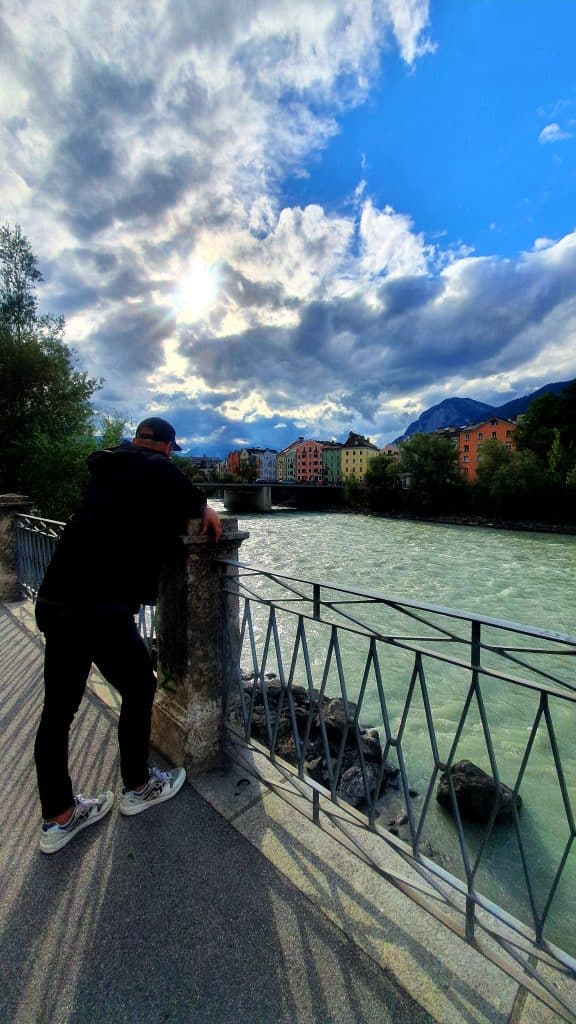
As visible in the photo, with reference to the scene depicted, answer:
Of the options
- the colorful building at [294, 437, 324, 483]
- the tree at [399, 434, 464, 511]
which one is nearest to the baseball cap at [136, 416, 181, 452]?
the tree at [399, 434, 464, 511]

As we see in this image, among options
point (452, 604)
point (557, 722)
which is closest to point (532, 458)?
point (452, 604)

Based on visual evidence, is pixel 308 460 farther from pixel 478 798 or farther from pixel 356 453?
pixel 478 798

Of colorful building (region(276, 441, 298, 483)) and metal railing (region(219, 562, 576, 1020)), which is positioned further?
colorful building (region(276, 441, 298, 483))

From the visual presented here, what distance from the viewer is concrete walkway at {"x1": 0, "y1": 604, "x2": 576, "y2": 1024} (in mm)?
1398

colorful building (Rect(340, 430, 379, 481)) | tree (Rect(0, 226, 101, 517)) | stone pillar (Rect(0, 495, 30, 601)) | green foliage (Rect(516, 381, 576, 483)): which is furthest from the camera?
colorful building (Rect(340, 430, 379, 481))

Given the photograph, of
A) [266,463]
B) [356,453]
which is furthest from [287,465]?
[356,453]

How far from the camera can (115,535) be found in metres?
1.91

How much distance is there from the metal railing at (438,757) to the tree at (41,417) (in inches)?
347

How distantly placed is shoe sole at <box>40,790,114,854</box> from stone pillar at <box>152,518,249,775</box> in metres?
0.40

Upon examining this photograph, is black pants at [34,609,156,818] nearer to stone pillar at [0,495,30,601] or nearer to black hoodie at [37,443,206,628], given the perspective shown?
black hoodie at [37,443,206,628]

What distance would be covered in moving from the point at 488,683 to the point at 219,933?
7502mm

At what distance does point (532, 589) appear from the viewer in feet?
49.9

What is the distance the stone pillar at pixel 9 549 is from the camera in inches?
223

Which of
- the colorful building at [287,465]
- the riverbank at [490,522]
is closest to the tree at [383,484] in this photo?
the riverbank at [490,522]
